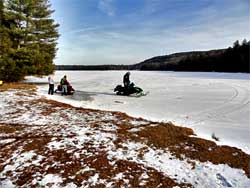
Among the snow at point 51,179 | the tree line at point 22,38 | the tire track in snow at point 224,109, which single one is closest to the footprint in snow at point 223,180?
the snow at point 51,179

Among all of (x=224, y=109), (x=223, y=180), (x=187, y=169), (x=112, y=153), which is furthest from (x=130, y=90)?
(x=223, y=180)

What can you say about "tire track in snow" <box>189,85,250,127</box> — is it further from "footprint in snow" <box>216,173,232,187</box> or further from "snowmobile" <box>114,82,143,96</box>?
"snowmobile" <box>114,82,143,96</box>

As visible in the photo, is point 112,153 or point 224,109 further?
point 224,109

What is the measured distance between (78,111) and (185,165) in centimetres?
637

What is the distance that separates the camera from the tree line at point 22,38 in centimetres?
2078

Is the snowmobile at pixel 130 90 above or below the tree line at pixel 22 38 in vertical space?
below

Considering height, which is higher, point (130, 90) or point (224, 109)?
point (130, 90)

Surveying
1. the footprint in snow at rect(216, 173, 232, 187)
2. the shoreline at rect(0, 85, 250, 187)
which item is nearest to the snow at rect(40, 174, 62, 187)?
the shoreline at rect(0, 85, 250, 187)

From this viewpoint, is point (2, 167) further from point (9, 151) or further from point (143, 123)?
point (143, 123)

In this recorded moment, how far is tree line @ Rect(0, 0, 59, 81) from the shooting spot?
2078cm

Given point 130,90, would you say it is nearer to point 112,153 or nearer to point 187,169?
point 112,153

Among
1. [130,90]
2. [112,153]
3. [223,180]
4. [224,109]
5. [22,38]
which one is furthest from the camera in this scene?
[22,38]

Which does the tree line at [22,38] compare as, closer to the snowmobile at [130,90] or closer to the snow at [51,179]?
the snowmobile at [130,90]

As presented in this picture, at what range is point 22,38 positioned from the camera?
2270cm
